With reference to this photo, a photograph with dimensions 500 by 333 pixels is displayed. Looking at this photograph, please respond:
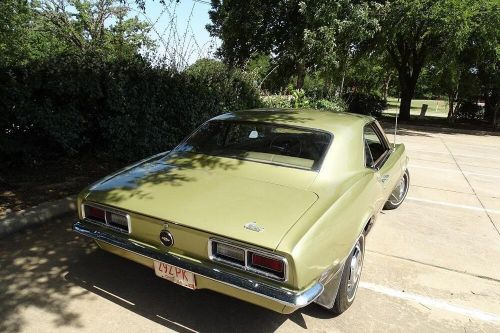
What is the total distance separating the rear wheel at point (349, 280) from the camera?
9.84 ft

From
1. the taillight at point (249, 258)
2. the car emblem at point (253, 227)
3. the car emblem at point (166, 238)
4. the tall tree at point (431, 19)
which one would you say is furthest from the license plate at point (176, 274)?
the tall tree at point (431, 19)

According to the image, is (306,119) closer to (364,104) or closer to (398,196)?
(398,196)

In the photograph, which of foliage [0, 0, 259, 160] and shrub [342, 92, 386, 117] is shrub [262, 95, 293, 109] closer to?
foliage [0, 0, 259, 160]

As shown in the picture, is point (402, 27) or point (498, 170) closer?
point (498, 170)

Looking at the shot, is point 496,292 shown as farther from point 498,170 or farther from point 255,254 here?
point 498,170

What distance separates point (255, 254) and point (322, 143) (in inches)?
58.1

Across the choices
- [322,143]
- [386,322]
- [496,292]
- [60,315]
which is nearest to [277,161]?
[322,143]

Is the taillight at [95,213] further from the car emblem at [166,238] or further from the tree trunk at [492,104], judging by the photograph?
the tree trunk at [492,104]

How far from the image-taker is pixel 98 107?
252 inches

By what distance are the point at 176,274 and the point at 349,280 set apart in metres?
1.35

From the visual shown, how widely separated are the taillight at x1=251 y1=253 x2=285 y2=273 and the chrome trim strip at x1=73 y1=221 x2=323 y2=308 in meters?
0.09

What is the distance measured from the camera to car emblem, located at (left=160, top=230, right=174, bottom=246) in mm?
2682

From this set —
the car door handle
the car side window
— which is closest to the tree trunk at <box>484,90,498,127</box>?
the car side window

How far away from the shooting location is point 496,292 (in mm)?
3645
